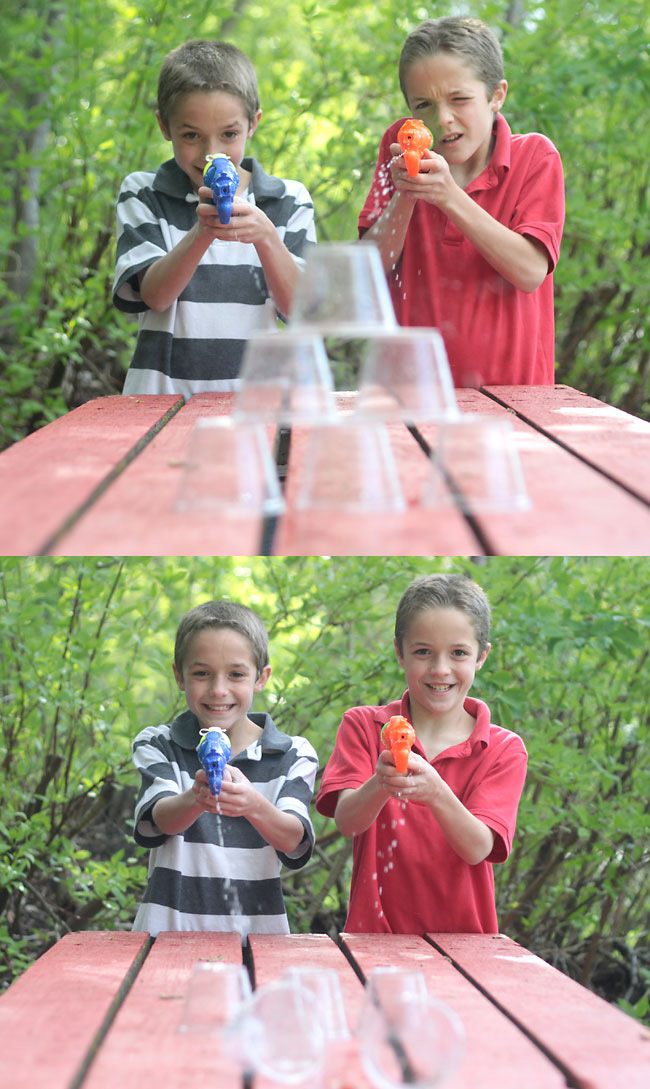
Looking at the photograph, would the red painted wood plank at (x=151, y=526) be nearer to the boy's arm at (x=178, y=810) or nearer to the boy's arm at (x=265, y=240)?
the boy's arm at (x=265, y=240)

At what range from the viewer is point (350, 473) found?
4.38 feet

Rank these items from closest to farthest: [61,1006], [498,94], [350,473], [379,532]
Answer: [379,532], [350,473], [61,1006], [498,94]

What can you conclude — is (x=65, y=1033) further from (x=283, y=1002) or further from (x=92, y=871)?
(x=92, y=871)

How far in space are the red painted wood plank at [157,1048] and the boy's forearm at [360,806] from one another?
18.4 inches

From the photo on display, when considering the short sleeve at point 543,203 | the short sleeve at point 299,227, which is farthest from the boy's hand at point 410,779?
the short sleeve at point 299,227

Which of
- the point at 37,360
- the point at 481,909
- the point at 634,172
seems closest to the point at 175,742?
the point at 481,909

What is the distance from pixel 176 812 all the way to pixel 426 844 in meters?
0.49

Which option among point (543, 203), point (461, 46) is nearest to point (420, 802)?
point (543, 203)

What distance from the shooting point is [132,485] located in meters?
1.40

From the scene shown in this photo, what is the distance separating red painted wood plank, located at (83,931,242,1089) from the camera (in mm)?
1249

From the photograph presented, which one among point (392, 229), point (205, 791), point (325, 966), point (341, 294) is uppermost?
point (392, 229)

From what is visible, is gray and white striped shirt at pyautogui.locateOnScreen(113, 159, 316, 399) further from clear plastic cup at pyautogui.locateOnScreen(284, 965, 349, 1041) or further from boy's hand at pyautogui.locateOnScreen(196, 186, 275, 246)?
clear plastic cup at pyautogui.locateOnScreen(284, 965, 349, 1041)

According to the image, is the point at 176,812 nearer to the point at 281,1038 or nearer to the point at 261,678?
the point at 261,678

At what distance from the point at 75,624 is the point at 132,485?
179 cm
